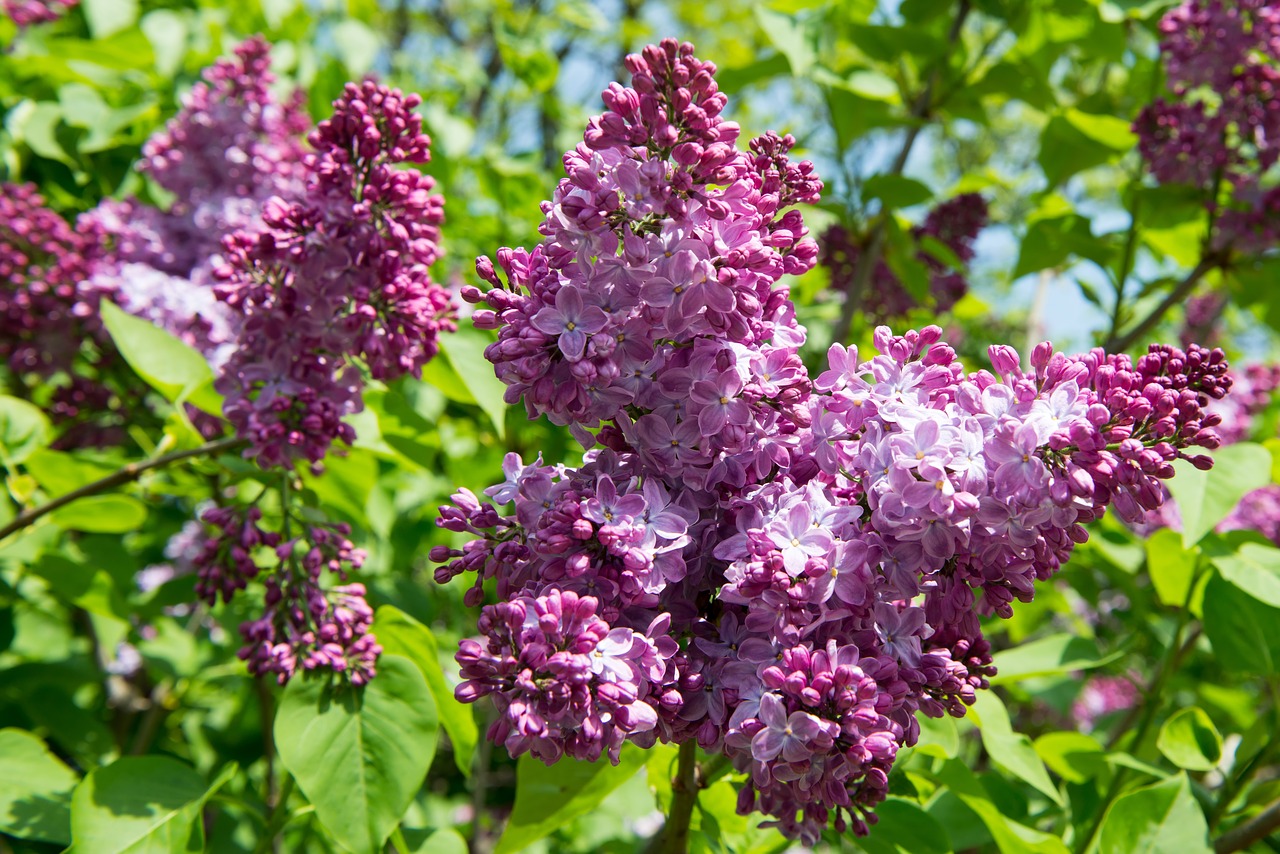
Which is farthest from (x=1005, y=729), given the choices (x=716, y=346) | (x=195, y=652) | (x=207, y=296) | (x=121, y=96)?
(x=121, y=96)

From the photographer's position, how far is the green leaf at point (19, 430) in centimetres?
254

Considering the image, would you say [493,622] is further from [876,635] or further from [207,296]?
[207,296]

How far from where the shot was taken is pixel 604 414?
1.35 meters

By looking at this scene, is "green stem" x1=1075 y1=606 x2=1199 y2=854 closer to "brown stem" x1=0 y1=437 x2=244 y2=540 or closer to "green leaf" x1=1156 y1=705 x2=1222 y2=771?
"green leaf" x1=1156 y1=705 x2=1222 y2=771

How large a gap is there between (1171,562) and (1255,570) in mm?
389

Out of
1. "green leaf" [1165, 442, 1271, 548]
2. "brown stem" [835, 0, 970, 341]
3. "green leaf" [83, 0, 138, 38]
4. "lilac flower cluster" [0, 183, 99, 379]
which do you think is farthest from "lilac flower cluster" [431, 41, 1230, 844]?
"green leaf" [83, 0, 138, 38]

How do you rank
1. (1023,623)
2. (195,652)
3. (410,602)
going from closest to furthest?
(410,602), (1023,623), (195,652)

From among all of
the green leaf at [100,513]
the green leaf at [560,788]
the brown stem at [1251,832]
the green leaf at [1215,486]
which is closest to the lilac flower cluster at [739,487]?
the green leaf at [560,788]

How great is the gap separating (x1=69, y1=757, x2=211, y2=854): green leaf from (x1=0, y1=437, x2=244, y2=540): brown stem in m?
0.61

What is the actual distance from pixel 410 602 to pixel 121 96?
6.70 feet

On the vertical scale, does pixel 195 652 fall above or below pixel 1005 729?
below

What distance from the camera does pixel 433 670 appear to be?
6.75ft

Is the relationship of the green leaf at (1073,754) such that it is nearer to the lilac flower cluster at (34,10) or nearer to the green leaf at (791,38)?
the green leaf at (791,38)

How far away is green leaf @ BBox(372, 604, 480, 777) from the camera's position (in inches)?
Answer: 80.4
